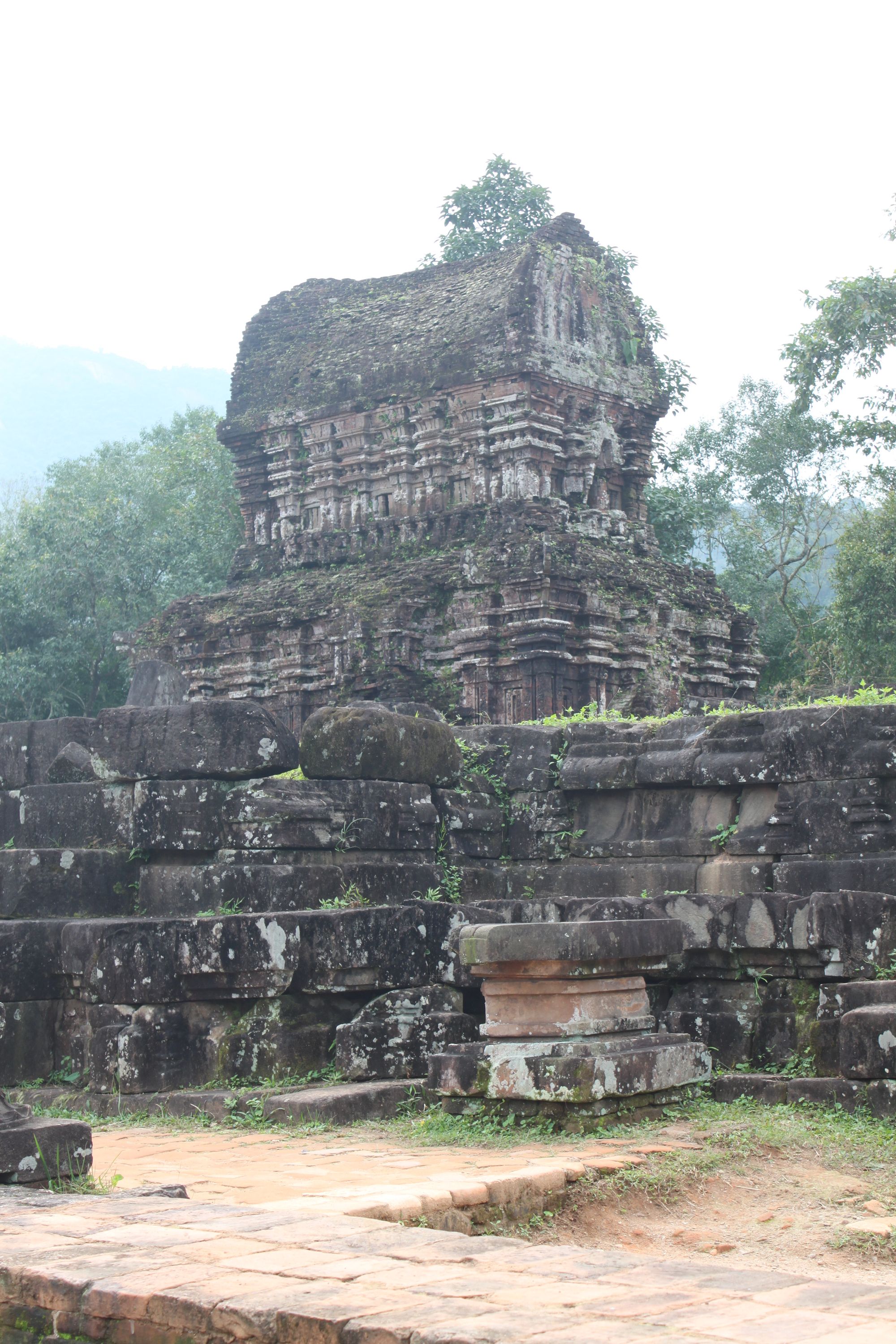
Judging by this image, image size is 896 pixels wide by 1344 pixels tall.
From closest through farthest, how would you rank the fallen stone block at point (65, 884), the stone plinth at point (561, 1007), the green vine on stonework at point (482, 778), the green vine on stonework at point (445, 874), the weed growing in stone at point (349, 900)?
the stone plinth at point (561, 1007), the weed growing in stone at point (349, 900), the fallen stone block at point (65, 884), the green vine on stonework at point (445, 874), the green vine on stonework at point (482, 778)

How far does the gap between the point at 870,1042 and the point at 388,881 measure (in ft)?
10.8

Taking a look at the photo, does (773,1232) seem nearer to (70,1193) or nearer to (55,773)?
(70,1193)

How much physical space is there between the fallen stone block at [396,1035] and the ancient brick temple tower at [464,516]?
38.6 ft

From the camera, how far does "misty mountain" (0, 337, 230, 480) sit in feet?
555

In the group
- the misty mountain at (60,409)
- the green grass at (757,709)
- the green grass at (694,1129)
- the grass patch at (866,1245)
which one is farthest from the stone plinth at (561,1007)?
the misty mountain at (60,409)

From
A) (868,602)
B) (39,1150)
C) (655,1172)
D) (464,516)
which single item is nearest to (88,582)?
(464,516)

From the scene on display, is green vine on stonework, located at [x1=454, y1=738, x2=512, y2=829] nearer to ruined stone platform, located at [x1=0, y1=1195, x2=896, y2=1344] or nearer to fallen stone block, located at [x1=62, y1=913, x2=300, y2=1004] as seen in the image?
fallen stone block, located at [x1=62, y1=913, x2=300, y2=1004]

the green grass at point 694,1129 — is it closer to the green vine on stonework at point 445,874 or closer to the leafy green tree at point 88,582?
the green vine on stonework at point 445,874

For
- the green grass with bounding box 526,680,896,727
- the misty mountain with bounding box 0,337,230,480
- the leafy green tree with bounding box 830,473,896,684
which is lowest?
the green grass with bounding box 526,680,896,727

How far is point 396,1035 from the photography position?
25.5ft

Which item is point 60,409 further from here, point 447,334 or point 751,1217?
point 751,1217

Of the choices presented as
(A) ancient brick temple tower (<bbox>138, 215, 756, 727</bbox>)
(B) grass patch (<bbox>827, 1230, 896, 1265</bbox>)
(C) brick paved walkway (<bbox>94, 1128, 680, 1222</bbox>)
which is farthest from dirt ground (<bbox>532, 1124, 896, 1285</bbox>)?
(A) ancient brick temple tower (<bbox>138, 215, 756, 727</bbox>)

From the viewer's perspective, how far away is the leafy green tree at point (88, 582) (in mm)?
30078

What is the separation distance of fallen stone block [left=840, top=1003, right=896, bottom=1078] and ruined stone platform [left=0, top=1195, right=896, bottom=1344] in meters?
→ 2.89
